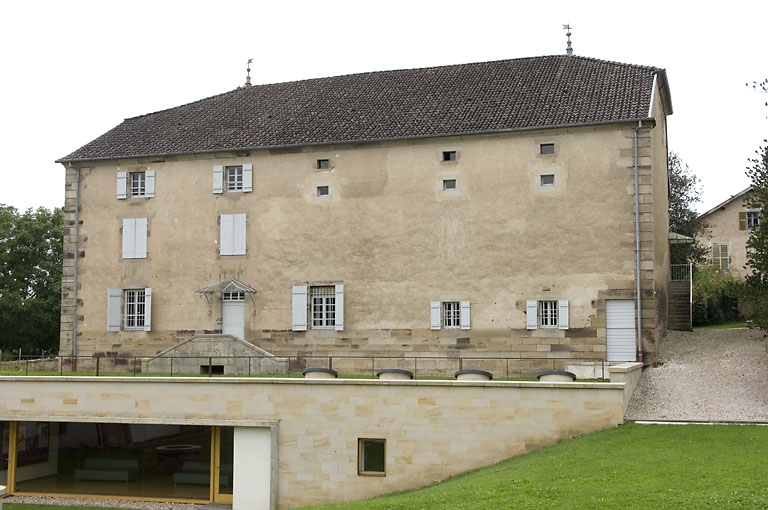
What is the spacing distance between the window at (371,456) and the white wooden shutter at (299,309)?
7.93 metres

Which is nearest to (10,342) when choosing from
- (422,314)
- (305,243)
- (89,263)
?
(89,263)

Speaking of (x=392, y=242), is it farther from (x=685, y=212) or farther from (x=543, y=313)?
(x=685, y=212)

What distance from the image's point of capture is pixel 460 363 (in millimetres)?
24484

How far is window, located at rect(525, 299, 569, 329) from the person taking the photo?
989 inches

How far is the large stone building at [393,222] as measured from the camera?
24953mm

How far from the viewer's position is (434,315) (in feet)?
85.9

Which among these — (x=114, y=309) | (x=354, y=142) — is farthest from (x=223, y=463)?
(x=354, y=142)

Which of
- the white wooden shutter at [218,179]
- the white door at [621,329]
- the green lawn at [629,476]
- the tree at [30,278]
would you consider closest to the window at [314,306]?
the white wooden shutter at [218,179]

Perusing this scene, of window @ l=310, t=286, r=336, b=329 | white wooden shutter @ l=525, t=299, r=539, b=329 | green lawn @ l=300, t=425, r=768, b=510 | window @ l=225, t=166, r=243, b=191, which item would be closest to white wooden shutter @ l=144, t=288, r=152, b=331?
window @ l=225, t=166, r=243, b=191

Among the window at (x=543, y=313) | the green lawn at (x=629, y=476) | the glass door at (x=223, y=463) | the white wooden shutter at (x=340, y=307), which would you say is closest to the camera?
the green lawn at (x=629, y=476)

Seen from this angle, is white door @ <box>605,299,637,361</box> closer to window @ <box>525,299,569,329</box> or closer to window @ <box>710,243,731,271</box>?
window @ <box>525,299,569,329</box>

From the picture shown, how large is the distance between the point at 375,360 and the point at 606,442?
408 inches

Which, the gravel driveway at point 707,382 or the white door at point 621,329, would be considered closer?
the gravel driveway at point 707,382

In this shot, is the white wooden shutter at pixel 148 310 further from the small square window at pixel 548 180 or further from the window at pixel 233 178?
the small square window at pixel 548 180
